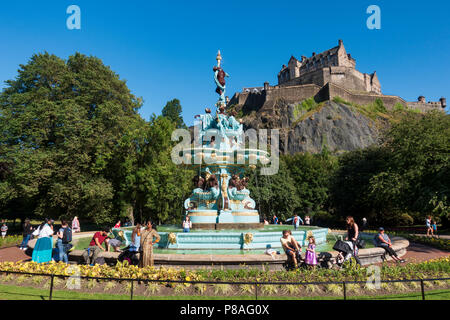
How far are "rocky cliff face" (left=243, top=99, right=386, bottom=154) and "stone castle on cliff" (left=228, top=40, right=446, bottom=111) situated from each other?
13.4 ft

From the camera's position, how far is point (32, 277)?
7926 mm

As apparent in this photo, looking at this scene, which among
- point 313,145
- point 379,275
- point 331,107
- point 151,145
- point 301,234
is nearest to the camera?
point 379,275

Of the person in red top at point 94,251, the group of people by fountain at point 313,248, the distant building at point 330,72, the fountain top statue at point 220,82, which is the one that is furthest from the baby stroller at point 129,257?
the distant building at point 330,72

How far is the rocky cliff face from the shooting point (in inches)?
2876

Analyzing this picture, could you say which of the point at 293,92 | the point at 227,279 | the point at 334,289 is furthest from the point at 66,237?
the point at 293,92

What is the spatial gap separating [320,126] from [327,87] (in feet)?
42.2

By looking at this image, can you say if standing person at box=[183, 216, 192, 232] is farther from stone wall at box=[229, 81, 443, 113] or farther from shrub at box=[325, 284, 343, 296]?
stone wall at box=[229, 81, 443, 113]

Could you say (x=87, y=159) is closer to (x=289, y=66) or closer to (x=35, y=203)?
(x=35, y=203)

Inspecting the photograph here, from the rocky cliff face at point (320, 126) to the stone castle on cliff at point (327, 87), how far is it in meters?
4.10

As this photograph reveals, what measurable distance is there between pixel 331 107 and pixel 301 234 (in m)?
72.2

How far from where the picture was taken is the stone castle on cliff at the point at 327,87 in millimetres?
82750

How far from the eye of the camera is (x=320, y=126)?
74.7 m

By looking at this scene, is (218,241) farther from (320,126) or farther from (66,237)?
(320,126)
